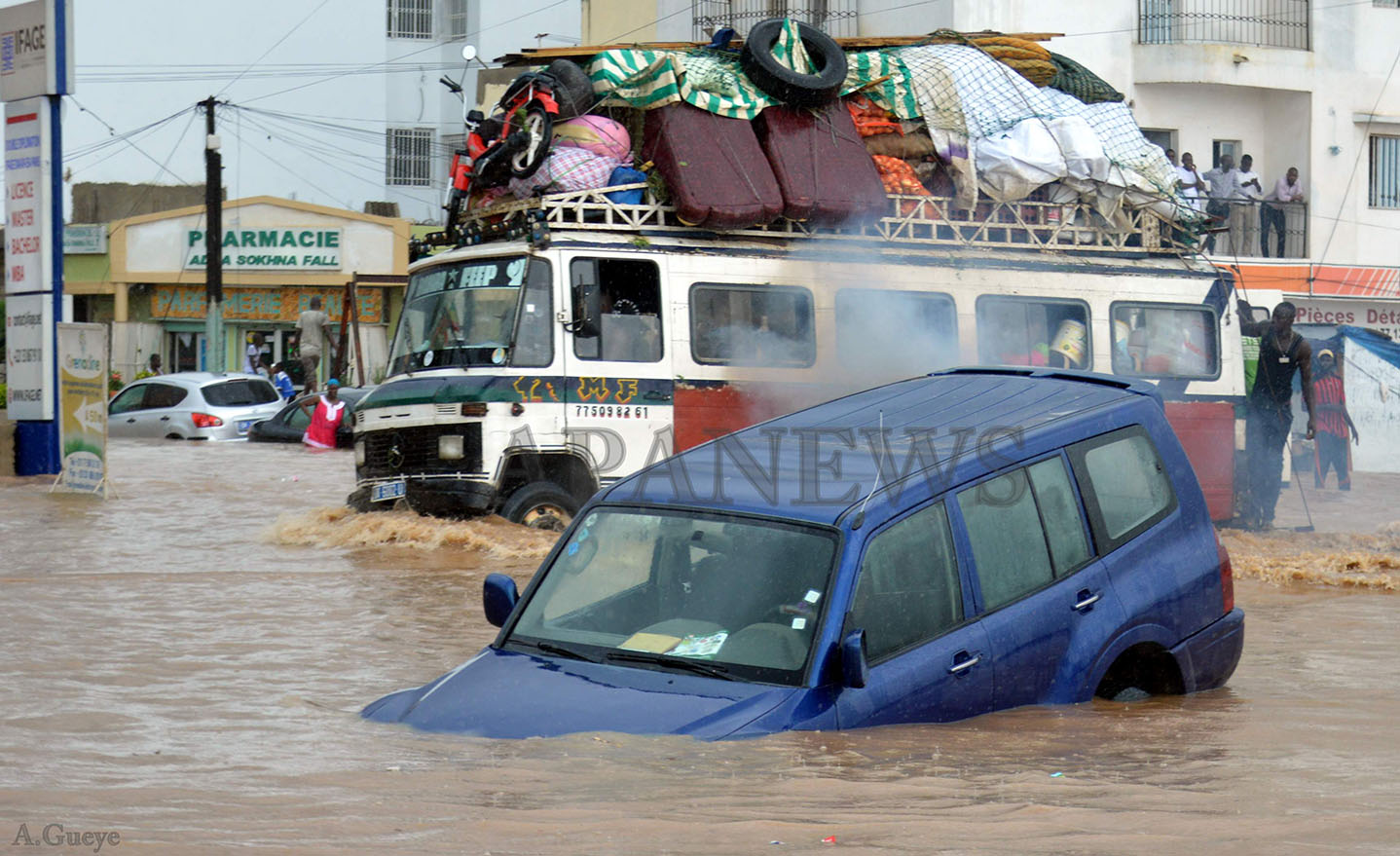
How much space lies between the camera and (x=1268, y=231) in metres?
27.3

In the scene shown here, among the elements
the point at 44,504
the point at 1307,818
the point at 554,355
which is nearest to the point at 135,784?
the point at 1307,818

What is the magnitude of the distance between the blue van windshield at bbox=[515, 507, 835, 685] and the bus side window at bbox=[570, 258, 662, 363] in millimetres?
6157

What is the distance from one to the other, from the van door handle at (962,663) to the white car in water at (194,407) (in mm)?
21777

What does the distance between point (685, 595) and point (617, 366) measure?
662 centimetres

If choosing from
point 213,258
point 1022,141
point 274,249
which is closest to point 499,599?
point 1022,141

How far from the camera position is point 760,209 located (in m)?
12.4

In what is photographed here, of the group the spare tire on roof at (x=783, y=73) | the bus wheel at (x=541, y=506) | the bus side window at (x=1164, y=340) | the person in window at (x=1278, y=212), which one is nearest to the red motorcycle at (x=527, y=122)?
the spare tire on roof at (x=783, y=73)

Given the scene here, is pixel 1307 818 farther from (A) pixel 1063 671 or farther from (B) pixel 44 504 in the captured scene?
(B) pixel 44 504

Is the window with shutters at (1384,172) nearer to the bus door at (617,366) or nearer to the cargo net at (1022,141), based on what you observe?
the cargo net at (1022,141)

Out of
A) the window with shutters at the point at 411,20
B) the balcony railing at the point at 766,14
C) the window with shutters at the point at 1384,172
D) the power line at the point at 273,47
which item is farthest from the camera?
the window with shutters at the point at 411,20

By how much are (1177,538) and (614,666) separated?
2321 millimetres

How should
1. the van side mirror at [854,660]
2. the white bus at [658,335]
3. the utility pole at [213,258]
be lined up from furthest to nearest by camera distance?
the utility pole at [213,258]
the white bus at [658,335]
the van side mirror at [854,660]

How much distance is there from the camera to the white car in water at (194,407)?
2580 centimetres

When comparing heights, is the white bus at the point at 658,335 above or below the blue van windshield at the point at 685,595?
above
